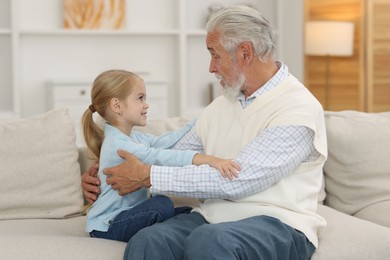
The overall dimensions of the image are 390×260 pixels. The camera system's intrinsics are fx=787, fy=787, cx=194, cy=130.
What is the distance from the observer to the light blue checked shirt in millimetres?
2418

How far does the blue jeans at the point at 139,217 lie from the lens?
2.56m

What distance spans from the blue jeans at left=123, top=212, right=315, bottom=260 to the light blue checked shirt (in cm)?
11

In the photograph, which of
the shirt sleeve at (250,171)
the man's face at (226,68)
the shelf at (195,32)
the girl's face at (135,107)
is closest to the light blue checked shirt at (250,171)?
the shirt sleeve at (250,171)

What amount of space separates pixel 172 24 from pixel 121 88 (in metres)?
3.97

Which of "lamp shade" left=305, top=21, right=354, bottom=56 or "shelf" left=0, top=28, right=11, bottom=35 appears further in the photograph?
"shelf" left=0, top=28, right=11, bottom=35

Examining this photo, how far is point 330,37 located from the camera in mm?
5922

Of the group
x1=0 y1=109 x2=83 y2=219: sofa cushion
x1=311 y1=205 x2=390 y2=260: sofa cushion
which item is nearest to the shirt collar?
x1=311 y1=205 x2=390 y2=260: sofa cushion

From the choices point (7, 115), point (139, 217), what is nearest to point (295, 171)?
point (139, 217)

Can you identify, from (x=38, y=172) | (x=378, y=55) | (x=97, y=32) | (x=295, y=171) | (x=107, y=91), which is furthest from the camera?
(x=97, y=32)

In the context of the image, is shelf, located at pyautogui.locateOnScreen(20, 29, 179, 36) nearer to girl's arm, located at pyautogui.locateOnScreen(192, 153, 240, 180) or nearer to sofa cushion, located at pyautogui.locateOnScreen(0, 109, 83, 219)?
sofa cushion, located at pyautogui.locateOnScreen(0, 109, 83, 219)

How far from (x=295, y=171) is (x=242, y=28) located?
1.62ft

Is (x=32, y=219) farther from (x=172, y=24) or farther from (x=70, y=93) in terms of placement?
(x=172, y=24)

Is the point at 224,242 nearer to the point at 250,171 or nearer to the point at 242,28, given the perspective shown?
the point at 250,171

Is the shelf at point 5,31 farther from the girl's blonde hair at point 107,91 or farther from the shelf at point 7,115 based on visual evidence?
the girl's blonde hair at point 107,91
